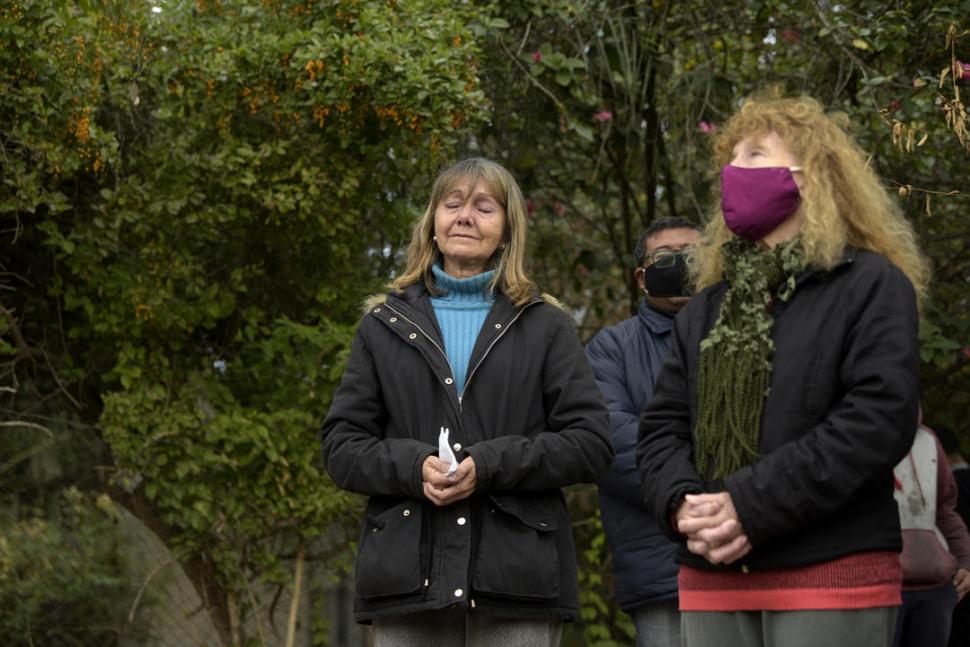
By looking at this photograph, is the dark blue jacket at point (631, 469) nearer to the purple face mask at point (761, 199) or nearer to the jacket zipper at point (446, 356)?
the jacket zipper at point (446, 356)

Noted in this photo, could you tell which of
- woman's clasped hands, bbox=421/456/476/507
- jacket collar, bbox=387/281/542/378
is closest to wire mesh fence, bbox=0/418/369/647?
jacket collar, bbox=387/281/542/378

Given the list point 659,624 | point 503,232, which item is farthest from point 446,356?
point 659,624

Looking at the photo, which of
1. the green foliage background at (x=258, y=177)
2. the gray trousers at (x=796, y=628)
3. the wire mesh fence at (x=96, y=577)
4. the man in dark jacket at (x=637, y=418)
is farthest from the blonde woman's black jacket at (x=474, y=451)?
the wire mesh fence at (x=96, y=577)

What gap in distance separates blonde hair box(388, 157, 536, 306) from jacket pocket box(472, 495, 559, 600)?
62cm

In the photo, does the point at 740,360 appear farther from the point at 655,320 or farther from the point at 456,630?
the point at 655,320

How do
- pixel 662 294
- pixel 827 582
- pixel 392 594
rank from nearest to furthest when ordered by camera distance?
pixel 827 582, pixel 392 594, pixel 662 294

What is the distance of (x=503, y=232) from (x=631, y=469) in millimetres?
772

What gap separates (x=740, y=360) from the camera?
2.80m

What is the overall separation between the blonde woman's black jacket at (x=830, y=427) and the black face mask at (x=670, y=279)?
121cm

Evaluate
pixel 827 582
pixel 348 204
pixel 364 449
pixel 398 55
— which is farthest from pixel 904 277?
pixel 348 204

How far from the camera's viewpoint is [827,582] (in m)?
2.63

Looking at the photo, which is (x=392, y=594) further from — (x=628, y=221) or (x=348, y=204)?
Answer: (x=628, y=221)

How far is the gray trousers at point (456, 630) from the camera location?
10.6ft

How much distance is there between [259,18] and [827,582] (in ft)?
12.6
